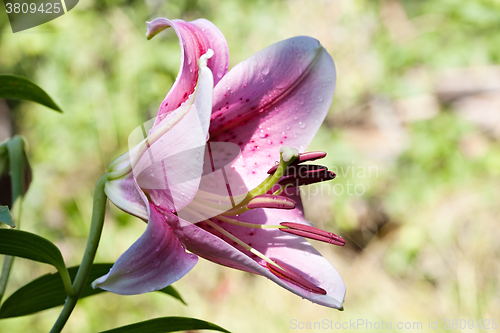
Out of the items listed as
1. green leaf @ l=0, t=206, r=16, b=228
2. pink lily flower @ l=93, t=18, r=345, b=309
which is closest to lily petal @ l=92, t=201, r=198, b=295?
pink lily flower @ l=93, t=18, r=345, b=309

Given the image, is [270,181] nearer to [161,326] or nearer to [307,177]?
[307,177]

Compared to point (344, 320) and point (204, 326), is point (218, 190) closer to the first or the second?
point (204, 326)

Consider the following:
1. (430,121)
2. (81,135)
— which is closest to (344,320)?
(430,121)

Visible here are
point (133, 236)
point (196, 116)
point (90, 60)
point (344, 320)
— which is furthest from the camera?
point (90, 60)

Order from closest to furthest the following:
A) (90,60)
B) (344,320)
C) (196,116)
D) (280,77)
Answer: (196,116)
(280,77)
(344,320)
(90,60)

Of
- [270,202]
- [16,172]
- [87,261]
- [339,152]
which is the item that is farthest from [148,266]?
[339,152]

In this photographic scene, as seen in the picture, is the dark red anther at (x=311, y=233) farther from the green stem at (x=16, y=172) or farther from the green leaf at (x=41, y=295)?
the green stem at (x=16, y=172)

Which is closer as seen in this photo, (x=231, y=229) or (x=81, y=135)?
(x=231, y=229)
